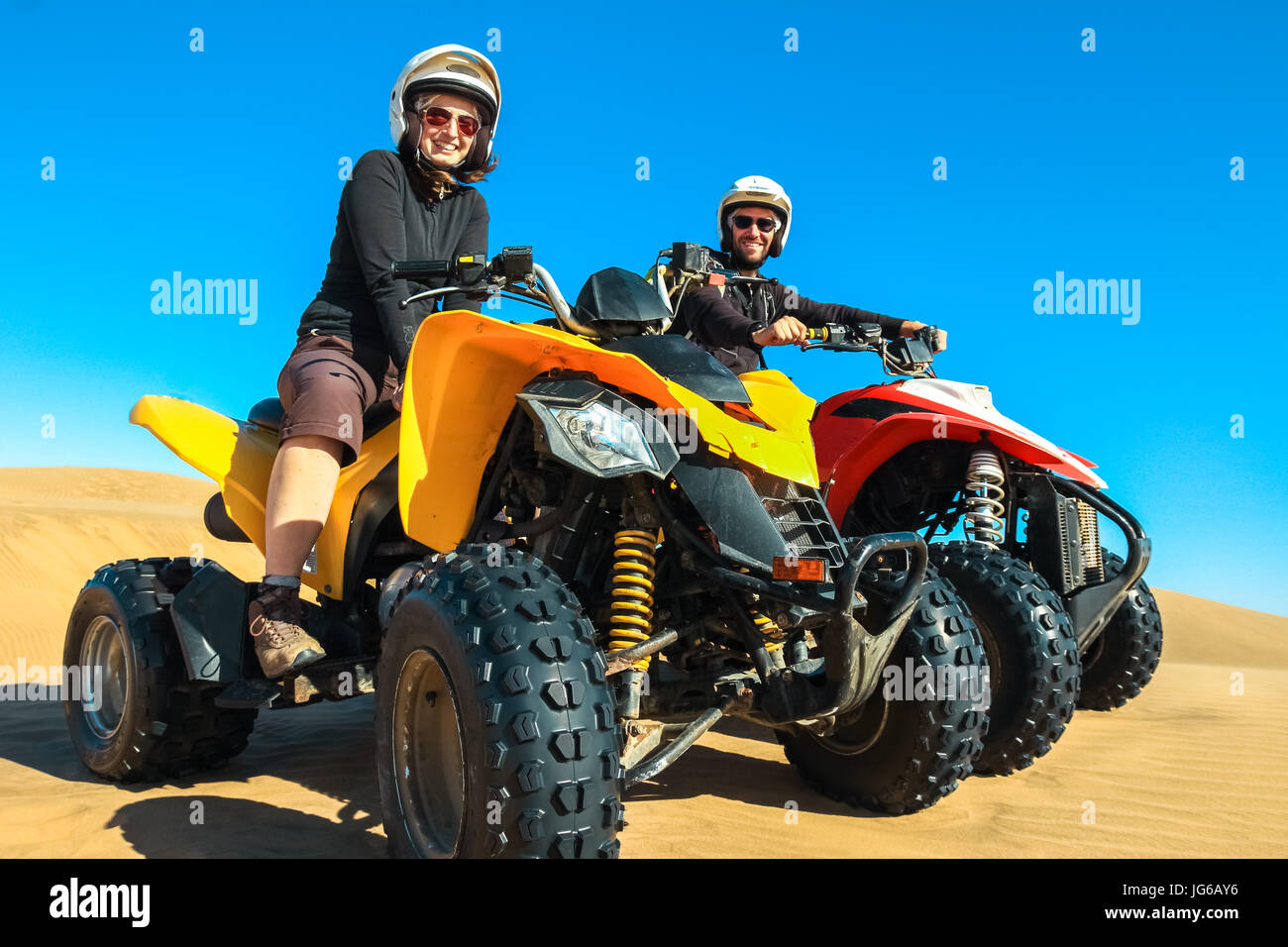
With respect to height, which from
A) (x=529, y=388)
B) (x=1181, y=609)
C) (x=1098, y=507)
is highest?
(x=529, y=388)

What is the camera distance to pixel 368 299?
4.40 metres

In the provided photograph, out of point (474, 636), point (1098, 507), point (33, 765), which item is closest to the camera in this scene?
point (474, 636)

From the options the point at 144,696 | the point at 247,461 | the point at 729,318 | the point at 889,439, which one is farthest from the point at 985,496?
the point at 144,696

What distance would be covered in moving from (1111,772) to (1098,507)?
1.35 m

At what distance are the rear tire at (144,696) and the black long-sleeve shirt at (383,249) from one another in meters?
1.35

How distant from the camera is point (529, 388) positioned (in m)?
3.22

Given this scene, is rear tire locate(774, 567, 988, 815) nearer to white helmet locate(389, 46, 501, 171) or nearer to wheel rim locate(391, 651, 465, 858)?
wheel rim locate(391, 651, 465, 858)

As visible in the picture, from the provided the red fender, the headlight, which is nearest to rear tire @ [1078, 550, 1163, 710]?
the red fender

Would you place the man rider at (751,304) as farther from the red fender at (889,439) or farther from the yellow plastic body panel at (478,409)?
the yellow plastic body panel at (478,409)

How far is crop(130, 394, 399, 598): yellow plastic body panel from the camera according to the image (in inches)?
158

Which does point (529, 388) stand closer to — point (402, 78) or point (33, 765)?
point (402, 78)

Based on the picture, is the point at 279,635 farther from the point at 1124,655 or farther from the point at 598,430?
the point at 1124,655
